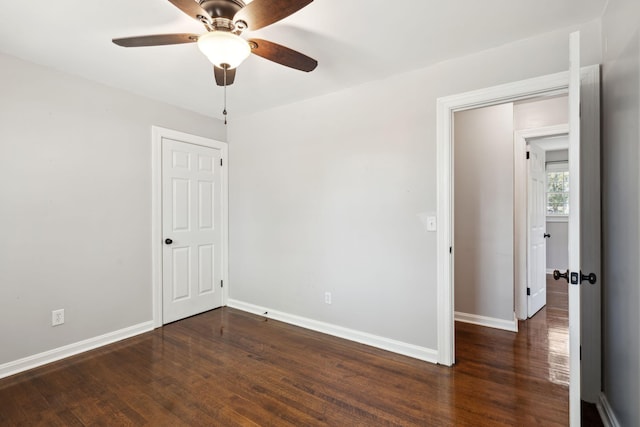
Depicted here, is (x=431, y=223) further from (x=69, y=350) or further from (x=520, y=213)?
(x=69, y=350)

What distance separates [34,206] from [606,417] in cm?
412

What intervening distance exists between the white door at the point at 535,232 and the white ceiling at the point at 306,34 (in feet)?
6.50

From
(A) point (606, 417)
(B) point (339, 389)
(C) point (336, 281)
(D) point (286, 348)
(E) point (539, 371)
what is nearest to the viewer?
(A) point (606, 417)

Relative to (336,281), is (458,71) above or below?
above

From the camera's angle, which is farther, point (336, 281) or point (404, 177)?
point (336, 281)

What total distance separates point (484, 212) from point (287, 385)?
8.57 feet

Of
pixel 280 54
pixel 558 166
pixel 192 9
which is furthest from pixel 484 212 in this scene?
pixel 558 166

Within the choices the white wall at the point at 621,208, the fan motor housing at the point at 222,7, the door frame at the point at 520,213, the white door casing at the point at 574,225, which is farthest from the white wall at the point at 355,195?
the fan motor housing at the point at 222,7

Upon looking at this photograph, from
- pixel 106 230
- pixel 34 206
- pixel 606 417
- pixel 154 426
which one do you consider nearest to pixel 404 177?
pixel 606 417

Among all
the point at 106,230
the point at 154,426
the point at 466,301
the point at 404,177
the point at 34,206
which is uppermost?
the point at 404,177

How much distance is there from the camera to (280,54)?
5.96ft

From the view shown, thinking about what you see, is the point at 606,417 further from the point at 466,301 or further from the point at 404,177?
the point at 404,177

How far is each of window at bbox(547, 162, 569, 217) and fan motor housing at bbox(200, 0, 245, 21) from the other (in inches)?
267

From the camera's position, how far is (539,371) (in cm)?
230
